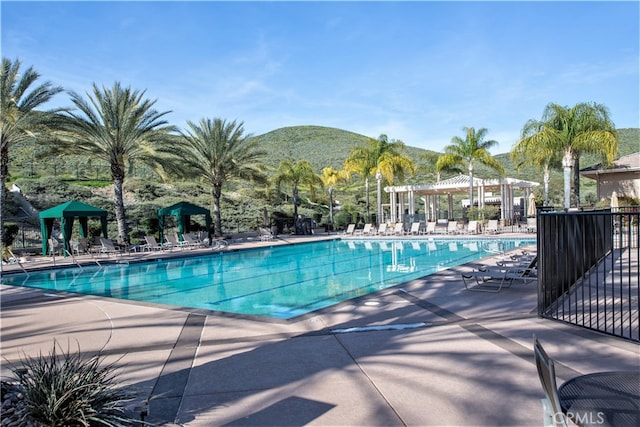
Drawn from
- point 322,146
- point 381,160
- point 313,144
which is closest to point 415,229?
point 381,160

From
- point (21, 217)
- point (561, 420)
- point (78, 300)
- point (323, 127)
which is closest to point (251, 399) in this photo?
point (561, 420)

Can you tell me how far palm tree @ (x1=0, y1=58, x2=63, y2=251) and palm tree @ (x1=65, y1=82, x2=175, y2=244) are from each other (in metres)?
1.13

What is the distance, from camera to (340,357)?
4207 millimetres

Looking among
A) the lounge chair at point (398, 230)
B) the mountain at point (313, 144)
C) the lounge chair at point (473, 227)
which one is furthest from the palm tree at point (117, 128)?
the mountain at point (313, 144)

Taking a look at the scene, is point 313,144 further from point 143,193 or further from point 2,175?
point 2,175

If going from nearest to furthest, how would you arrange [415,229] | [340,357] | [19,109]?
[340,357]
[19,109]
[415,229]

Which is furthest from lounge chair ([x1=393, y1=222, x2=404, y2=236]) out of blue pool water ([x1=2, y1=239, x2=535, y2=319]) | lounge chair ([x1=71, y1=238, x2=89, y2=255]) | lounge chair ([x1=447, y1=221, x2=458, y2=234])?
lounge chair ([x1=71, y1=238, x2=89, y2=255])

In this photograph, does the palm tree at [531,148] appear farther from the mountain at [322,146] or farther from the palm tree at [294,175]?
the mountain at [322,146]

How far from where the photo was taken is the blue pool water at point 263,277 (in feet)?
29.5

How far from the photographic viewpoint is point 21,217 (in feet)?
75.3

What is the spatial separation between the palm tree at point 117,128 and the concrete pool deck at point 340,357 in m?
12.4

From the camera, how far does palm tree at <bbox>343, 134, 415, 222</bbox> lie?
27.6 m

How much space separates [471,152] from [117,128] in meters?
19.2

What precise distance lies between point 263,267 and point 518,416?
38.7 ft
